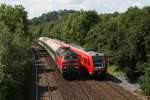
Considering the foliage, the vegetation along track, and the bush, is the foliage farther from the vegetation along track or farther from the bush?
the bush

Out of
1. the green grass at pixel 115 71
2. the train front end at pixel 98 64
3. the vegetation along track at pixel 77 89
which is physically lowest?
the vegetation along track at pixel 77 89

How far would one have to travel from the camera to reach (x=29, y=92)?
1458 inches

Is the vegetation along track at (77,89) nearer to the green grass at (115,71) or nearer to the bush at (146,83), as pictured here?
the bush at (146,83)

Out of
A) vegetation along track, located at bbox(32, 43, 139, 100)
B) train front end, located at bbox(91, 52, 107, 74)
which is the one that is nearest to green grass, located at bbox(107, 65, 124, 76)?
vegetation along track, located at bbox(32, 43, 139, 100)

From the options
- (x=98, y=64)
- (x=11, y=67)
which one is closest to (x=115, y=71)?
(x=98, y=64)

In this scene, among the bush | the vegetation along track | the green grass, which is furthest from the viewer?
the green grass

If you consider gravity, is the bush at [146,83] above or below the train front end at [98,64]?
below

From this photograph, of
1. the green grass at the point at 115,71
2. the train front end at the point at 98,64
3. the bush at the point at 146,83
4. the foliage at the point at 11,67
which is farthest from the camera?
the green grass at the point at 115,71

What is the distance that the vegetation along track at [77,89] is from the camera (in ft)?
114

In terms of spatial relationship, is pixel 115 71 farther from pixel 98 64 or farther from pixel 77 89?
pixel 77 89

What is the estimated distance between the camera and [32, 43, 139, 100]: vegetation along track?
34.6 metres

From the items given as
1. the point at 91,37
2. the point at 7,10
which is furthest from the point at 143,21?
the point at 7,10

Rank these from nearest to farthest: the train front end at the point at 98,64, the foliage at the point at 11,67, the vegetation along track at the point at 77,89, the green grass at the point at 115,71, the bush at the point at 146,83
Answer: the foliage at the point at 11,67
the bush at the point at 146,83
the vegetation along track at the point at 77,89
the train front end at the point at 98,64
the green grass at the point at 115,71

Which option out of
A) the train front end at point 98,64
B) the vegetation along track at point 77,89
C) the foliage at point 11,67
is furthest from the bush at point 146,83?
the foliage at point 11,67
